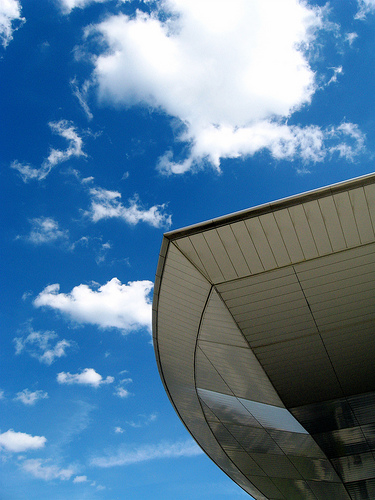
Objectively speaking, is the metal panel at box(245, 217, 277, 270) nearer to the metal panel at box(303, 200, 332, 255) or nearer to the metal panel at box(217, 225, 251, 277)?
the metal panel at box(217, 225, 251, 277)

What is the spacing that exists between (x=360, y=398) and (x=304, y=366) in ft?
7.82

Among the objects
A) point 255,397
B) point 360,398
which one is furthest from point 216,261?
point 360,398

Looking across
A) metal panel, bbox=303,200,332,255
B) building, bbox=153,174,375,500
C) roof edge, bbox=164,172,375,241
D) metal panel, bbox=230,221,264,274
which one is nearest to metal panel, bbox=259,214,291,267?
building, bbox=153,174,375,500

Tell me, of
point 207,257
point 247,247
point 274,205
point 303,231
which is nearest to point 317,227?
point 303,231

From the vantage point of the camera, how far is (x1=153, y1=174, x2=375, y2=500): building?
7566 millimetres

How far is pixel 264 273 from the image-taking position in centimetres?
825

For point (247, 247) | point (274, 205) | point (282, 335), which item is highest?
point (274, 205)

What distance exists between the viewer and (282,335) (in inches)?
373

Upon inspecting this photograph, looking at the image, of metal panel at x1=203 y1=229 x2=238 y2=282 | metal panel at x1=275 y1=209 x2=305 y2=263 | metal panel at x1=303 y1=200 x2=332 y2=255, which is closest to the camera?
metal panel at x1=303 y1=200 x2=332 y2=255

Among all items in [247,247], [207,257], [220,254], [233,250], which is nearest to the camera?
[247,247]

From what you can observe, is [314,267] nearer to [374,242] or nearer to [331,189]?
[374,242]

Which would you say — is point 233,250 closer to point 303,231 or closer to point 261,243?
point 261,243

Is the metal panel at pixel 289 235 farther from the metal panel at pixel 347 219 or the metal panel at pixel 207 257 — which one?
the metal panel at pixel 207 257

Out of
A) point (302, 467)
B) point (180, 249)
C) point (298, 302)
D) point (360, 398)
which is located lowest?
point (302, 467)
